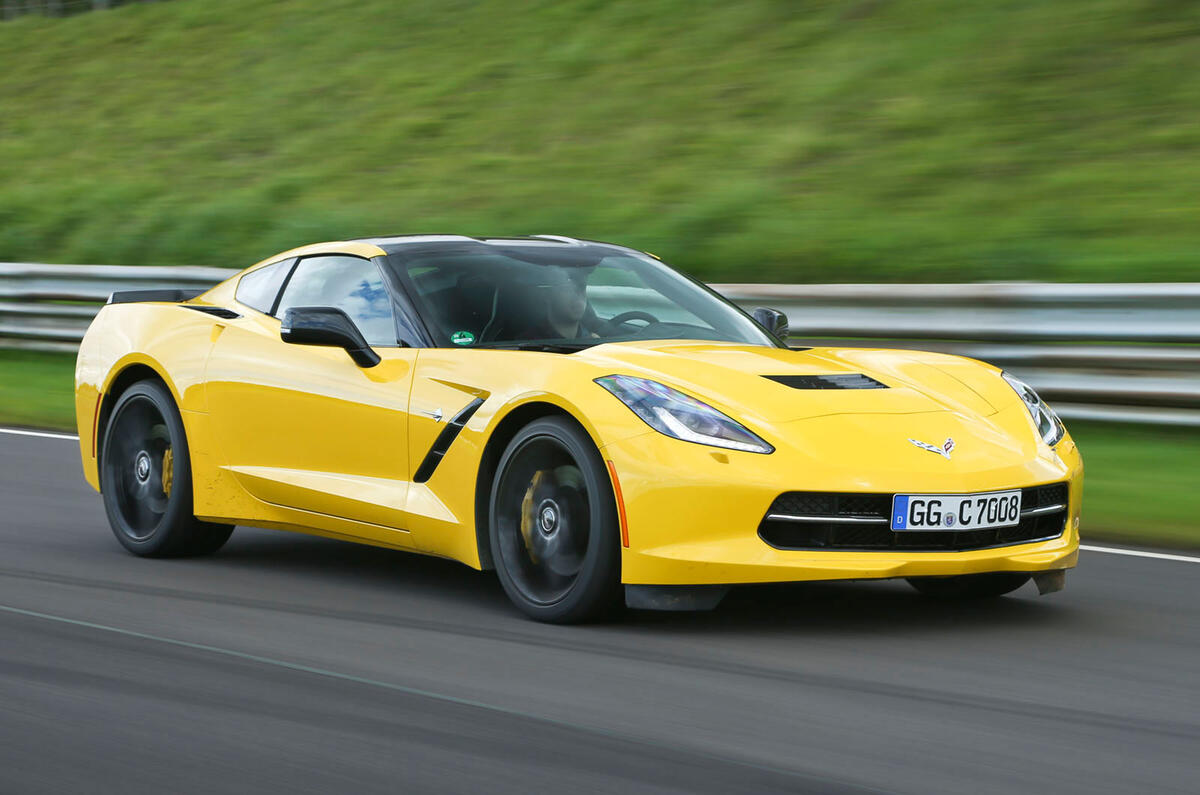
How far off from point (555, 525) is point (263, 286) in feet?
7.16

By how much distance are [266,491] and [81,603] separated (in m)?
0.89

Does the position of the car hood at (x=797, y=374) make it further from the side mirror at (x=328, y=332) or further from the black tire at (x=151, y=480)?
the black tire at (x=151, y=480)

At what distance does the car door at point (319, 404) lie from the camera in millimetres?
5703

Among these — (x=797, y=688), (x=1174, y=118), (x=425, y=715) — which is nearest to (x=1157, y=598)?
(x=797, y=688)

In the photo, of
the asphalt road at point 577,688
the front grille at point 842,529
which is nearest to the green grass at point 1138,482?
the asphalt road at point 577,688

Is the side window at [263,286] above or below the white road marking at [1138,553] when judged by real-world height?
above

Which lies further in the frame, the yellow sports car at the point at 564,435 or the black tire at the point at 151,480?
the black tire at the point at 151,480

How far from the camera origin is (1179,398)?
8.83m

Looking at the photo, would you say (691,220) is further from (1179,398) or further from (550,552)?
(550,552)

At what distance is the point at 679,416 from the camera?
4957 millimetres

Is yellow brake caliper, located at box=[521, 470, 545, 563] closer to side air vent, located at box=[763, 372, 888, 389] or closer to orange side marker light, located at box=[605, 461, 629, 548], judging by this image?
orange side marker light, located at box=[605, 461, 629, 548]

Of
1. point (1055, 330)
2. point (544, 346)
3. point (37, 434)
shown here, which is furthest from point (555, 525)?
point (37, 434)

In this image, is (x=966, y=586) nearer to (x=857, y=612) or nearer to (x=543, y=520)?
(x=857, y=612)

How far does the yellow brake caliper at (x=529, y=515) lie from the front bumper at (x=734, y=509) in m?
0.40
